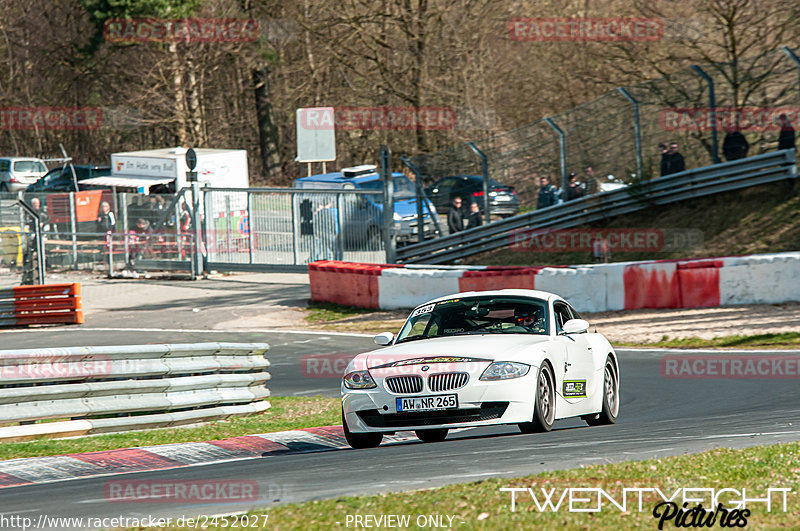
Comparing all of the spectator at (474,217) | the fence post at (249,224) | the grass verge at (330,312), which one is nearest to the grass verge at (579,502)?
the grass verge at (330,312)

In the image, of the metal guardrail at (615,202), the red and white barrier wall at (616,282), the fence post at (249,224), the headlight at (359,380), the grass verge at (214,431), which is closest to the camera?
the headlight at (359,380)

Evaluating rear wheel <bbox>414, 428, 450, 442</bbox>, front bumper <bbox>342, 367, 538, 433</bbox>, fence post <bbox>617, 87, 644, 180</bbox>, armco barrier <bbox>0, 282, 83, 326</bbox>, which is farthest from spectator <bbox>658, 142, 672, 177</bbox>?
front bumper <bbox>342, 367, 538, 433</bbox>

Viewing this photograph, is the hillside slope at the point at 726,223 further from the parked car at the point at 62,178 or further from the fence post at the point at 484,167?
the parked car at the point at 62,178

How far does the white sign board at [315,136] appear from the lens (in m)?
33.3

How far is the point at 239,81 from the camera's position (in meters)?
49.9

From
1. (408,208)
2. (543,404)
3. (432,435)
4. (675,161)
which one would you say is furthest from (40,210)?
(543,404)

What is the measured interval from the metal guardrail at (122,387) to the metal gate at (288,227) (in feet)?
51.1

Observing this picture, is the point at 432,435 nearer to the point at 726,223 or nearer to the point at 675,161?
the point at 726,223

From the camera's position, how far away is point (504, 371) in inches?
338

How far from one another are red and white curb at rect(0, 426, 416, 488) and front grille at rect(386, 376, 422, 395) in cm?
129

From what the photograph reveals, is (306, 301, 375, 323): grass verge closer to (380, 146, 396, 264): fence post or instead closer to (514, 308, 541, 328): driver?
(380, 146, 396, 264): fence post

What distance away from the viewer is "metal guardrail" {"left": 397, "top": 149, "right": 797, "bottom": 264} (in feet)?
75.6

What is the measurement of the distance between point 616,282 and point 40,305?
13.1 meters

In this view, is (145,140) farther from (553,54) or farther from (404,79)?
(553,54)
